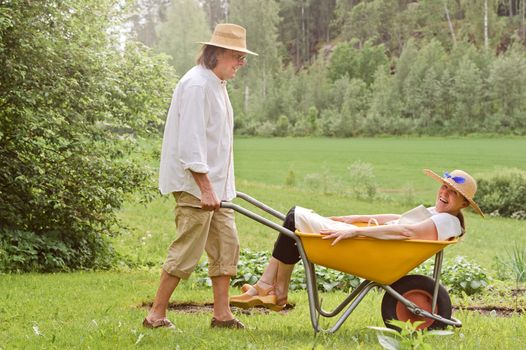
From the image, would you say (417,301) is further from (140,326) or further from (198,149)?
(140,326)

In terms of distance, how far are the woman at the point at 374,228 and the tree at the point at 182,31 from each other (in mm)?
52425

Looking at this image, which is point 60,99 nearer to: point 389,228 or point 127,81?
point 127,81

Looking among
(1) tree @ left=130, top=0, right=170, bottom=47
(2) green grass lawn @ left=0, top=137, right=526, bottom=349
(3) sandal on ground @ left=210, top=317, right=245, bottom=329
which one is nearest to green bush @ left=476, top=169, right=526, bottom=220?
(2) green grass lawn @ left=0, top=137, right=526, bottom=349

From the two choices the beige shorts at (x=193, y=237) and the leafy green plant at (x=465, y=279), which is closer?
the beige shorts at (x=193, y=237)

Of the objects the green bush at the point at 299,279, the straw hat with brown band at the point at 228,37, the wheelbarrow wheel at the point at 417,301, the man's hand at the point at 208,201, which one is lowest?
the green bush at the point at 299,279

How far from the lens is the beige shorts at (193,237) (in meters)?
4.68

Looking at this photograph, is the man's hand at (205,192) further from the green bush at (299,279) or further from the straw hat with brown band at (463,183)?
the green bush at (299,279)

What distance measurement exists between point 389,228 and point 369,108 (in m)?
48.8

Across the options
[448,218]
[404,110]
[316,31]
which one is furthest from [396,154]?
[448,218]

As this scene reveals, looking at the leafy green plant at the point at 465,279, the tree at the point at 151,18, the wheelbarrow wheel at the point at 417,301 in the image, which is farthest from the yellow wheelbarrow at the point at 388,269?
the tree at the point at 151,18

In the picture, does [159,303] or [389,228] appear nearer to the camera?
[389,228]

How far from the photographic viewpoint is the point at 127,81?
896 centimetres

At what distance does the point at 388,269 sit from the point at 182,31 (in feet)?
184

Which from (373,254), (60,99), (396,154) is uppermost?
(60,99)
